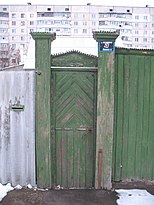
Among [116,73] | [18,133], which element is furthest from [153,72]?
[18,133]

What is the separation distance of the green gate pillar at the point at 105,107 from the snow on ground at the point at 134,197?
0.26m

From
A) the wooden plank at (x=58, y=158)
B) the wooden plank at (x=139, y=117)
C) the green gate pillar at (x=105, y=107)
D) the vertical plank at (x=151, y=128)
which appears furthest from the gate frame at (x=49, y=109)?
the vertical plank at (x=151, y=128)

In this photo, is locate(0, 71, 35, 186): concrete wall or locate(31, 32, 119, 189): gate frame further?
locate(0, 71, 35, 186): concrete wall

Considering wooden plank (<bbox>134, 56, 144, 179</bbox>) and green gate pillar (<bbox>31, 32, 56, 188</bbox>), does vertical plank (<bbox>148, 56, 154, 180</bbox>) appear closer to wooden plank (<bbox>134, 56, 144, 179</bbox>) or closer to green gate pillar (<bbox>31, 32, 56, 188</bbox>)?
wooden plank (<bbox>134, 56, 144, 179</bbox>)

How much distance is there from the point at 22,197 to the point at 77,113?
1440mm

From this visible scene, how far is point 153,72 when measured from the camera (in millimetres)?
4812

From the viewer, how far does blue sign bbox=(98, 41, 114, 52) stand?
4594 millimetres

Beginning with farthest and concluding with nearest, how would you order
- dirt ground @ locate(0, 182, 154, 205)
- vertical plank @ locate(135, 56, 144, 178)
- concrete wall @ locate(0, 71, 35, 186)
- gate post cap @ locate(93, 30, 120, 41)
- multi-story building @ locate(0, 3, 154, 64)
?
multi-story building @ locate(0, 3, 154, 64), vertical plank @ locate(135, 56, 144, 178), concrete wall @ locate(0, 71, 35, 186), gate post cap @ locate(93, 30, 120, 41), dirt ground @ locate(0, 182, 154, 205)

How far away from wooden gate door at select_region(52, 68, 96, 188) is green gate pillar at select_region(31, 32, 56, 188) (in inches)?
5.5

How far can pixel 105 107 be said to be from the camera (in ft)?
15.4

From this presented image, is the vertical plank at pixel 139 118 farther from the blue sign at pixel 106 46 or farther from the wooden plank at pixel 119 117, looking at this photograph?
the blue sign at pixel 106 46

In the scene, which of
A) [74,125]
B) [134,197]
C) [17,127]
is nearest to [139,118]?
[74,125]

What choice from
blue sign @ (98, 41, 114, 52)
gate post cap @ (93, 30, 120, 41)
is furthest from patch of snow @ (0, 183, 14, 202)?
gate post cap @ (93, 30, 120, 41)

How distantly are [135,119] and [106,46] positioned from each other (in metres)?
1.19
